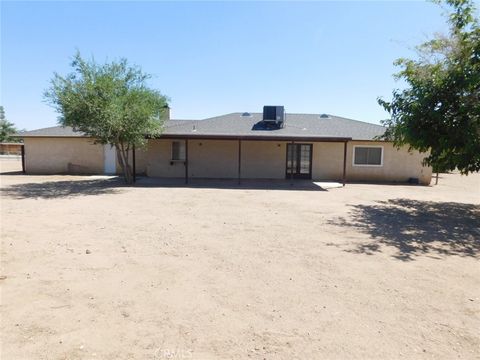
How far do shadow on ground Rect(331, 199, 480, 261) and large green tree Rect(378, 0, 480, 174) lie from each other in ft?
4.96

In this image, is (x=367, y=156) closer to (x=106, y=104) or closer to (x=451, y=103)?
(x=451, y=103)

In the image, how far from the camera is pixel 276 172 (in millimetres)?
17734

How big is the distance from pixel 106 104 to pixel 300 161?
1013 cm

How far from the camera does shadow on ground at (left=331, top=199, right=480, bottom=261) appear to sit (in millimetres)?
5890

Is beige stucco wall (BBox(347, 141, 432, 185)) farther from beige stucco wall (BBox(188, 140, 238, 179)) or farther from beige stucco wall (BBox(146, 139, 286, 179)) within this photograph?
beige stucco wall (BBox(188, 140, 238, 179))

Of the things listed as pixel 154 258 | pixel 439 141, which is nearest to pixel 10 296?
pixel 154 258

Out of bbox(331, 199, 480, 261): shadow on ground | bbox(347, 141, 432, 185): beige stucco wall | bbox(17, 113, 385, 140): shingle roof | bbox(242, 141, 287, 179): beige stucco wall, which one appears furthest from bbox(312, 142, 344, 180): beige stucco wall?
bbox(331, 199, 480, 261): shadow on ground

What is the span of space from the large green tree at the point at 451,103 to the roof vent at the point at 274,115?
363 inches

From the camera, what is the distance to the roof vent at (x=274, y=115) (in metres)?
18.3

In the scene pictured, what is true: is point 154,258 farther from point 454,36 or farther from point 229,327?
point 454,36

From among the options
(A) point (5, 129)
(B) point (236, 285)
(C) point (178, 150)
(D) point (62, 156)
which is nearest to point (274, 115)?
(C) point (178, 150)

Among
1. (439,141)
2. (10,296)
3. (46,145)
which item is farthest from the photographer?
(46,145)

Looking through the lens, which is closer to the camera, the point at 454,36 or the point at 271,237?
the point at 271,237

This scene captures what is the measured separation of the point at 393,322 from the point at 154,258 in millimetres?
3398
